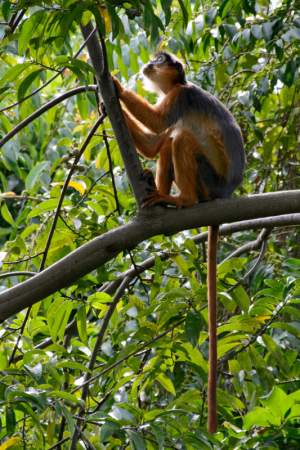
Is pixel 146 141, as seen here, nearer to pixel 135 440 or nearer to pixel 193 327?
pixel 193 327

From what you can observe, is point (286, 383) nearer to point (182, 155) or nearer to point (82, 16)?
point (182, 155)

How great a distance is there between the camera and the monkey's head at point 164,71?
518cm

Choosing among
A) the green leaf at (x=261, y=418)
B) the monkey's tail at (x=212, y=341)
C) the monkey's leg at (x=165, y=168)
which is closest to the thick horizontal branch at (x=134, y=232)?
the monkey's tail at (x=212, y=341)

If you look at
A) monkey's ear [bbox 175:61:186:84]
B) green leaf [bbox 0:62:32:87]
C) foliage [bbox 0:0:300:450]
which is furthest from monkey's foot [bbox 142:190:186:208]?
monkey's ear [bbox 175:61:186:84]

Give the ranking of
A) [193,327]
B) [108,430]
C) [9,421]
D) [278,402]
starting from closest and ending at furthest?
[9,421]
[278,402]
[108,430]
[193,327]

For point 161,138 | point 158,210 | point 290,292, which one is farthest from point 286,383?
point 161,138

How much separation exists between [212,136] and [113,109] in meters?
1.67

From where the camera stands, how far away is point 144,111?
479 centimetres

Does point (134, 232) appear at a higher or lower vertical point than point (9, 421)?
higher

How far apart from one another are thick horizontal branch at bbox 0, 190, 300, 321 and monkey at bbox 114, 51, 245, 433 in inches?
26.0

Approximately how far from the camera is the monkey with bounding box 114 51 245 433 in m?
4.62

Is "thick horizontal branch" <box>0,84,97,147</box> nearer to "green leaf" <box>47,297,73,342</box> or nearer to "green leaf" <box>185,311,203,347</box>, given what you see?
"green leaf" <box>47,297,73,342</box>

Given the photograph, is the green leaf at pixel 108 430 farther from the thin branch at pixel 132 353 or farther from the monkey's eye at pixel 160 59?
the monkey's eye at pixel 160 59

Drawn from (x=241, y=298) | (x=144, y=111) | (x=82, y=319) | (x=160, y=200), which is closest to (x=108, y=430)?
(x=82, y=319)
